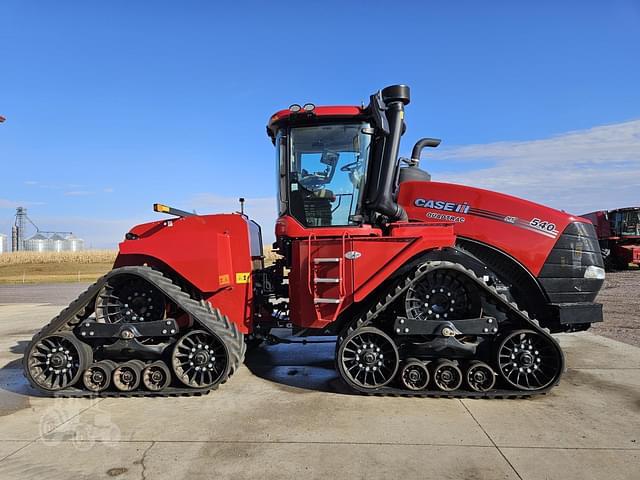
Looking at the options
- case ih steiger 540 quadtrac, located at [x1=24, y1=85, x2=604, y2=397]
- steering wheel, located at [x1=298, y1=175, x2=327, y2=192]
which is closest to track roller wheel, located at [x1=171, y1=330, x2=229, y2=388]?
case ih steiger 540 quadtrac, located at [x1=24, y1=85, x2=604, y2=397]

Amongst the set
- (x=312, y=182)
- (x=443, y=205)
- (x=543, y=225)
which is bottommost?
(x=543, y=225)

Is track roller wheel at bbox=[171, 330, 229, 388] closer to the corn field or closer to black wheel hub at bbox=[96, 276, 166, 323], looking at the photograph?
black wheel hub at bbox=[96, 276, 166, 323]

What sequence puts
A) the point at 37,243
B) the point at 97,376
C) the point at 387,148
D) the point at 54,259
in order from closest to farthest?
1. the point at 97,376
2. the point at 387,148
3. the point at 54,259
4. the point at 37,243

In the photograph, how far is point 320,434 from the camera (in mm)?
3928

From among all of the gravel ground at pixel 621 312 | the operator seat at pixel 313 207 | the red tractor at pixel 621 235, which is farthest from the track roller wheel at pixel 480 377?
the red tractor at pixel 621 235

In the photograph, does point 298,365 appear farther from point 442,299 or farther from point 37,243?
point 37,243

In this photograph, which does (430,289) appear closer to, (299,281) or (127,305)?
(299,281)

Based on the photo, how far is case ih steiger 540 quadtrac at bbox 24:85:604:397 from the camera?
488 centimetres

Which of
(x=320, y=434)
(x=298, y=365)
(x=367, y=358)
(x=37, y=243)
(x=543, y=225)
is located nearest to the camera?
(x=320, y=434)

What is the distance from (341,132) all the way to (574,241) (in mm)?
2996

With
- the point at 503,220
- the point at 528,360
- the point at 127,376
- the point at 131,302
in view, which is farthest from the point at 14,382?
the point at 503,220

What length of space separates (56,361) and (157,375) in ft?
3.72

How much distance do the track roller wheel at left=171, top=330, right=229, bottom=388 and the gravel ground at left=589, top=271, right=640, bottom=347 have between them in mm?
6723

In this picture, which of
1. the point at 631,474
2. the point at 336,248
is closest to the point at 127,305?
the point at 336,248
